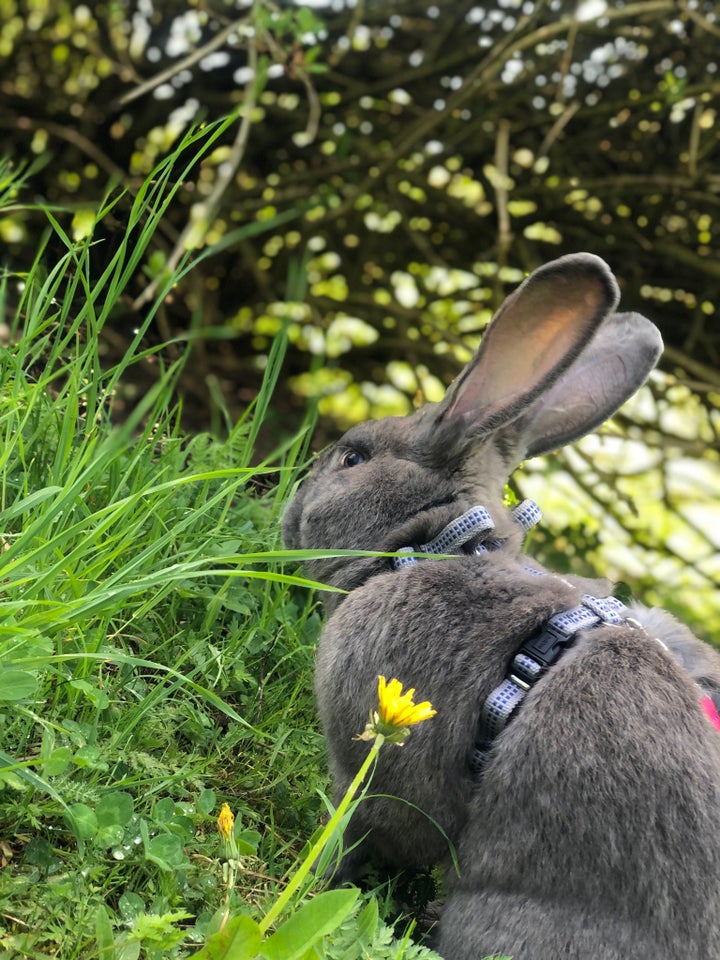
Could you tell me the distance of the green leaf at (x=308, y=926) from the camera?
1.46m

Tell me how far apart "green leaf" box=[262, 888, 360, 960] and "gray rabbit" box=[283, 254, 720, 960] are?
19.8 inches

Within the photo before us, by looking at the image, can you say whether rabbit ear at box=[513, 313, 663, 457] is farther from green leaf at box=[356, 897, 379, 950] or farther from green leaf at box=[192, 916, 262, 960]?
green leaf at box=[192, 916, 262, 960]

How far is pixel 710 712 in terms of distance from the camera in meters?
2.05

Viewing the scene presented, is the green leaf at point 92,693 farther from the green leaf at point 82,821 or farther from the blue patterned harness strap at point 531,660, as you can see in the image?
the blue patterned harness strap at point 531,660

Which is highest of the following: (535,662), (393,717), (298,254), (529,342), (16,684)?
(529,342)

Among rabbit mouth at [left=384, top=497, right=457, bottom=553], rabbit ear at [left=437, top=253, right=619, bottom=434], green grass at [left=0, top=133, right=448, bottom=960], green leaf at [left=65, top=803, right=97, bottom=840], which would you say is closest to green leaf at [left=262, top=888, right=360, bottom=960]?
green grass at [left=0, top=133, right=448, bottom=960]

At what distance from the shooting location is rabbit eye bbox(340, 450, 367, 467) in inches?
107

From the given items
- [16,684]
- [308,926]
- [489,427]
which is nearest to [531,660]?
[489,427]

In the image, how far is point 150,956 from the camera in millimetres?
1530

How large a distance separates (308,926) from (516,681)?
27.5 inches

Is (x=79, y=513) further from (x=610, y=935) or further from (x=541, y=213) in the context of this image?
(x=541, y=213)

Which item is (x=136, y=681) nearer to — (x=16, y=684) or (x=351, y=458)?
(x=16, y=684)

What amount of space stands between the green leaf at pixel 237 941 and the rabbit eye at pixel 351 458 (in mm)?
1433

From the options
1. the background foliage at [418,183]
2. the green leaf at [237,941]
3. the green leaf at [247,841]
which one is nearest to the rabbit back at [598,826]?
the green leaf at [247,841]
